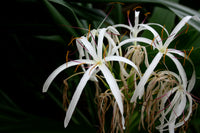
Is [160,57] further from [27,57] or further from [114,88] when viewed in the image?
[27,57]

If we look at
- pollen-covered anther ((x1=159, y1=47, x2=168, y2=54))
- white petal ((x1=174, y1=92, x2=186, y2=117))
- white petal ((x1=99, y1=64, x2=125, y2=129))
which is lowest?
white petal ((x1=174, y1=92, x2=186, y2=117))

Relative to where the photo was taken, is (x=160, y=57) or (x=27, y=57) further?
(x=27, y=57)

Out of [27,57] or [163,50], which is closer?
[163,50]

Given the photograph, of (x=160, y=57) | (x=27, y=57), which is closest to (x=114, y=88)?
(x=160, y=57)

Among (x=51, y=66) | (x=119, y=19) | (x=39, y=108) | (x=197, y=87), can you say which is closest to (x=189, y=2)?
(x=119, y=19)

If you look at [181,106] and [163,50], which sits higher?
[163,50]

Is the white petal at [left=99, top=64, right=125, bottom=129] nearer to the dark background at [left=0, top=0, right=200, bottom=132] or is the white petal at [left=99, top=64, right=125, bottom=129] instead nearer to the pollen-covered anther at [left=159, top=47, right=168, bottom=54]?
the pollen-covered anther at [left=159, top=47, right=168, bottom=54]

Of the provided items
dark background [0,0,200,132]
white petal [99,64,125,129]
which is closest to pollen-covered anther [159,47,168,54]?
white petal [99,64,125,129]

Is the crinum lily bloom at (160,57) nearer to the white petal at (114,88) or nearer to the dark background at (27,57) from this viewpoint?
the white petal at (114,88)

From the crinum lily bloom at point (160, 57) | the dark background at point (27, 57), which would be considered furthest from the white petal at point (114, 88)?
the dark background at point (27, 57)

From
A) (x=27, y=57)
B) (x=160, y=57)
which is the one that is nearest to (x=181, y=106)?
(x=160, y=57)

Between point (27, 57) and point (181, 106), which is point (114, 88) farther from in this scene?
point (27, 57)
